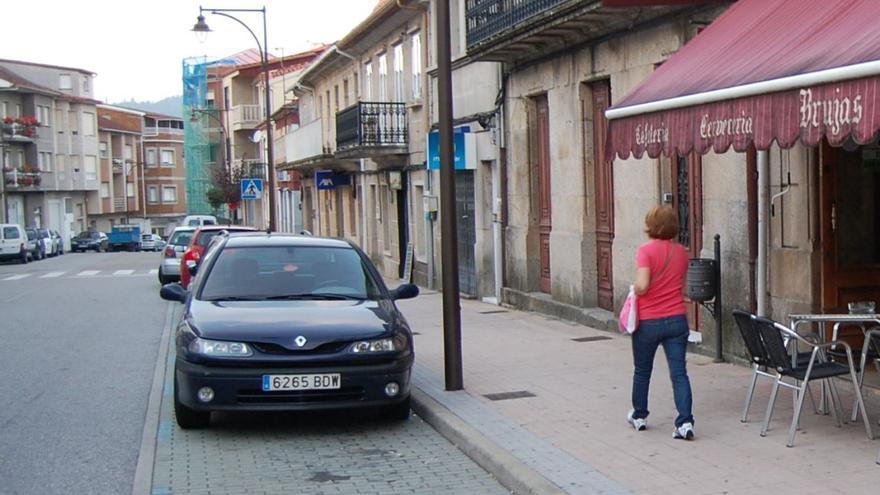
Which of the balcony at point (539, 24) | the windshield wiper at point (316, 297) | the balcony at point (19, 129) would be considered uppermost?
the balcony at point (19, 129)

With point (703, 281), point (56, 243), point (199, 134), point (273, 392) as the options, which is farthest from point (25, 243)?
point (273, 392)

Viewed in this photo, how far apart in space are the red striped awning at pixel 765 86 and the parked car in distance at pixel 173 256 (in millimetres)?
20480

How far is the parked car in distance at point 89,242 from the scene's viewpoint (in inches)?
2965

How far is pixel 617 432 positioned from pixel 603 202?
23.5 feet

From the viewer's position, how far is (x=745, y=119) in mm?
6949

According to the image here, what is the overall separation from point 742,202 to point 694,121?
3.33m

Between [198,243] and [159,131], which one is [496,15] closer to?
[198,243]

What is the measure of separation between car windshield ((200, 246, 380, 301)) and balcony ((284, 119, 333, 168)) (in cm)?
2183

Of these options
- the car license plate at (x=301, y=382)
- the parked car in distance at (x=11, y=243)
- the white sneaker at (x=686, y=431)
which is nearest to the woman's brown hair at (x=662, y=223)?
the white sneaker at (x=686, y=431)

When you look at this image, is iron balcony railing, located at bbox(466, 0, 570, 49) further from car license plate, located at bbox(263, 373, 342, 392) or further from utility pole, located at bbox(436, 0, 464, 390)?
car license plate, located at bbox(263, 373, 342, 392)

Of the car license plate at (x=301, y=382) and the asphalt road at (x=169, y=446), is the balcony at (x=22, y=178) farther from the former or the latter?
the car license plate at (x=301, y=382)

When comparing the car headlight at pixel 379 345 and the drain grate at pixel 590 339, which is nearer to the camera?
the car headlight at pixel 379 345

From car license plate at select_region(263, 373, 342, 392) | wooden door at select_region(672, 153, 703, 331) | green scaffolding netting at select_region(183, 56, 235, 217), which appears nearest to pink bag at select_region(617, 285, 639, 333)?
car license plate at select_region(263, 373, 342, 392)

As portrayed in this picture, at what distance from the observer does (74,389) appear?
11.6 metres
